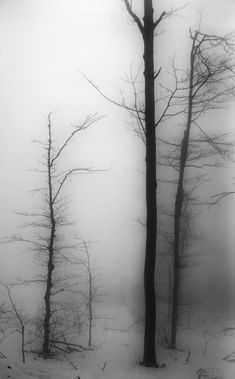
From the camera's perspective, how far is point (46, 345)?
37.8 feet

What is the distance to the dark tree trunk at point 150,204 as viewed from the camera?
8.43m

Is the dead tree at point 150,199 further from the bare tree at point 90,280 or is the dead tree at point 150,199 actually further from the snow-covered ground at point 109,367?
the bare tree at point 90,280

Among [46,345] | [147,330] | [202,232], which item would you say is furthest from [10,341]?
[202,232]

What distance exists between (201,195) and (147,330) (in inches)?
280

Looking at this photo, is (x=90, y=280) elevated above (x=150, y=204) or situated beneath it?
situated beneath

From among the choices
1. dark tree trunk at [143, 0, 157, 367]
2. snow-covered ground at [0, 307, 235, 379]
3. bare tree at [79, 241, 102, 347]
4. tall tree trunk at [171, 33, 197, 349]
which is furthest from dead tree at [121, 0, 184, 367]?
bare tree at [79, 241, 102, 347]

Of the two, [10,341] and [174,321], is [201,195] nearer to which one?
[174,321]

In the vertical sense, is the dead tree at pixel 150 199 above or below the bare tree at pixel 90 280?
above

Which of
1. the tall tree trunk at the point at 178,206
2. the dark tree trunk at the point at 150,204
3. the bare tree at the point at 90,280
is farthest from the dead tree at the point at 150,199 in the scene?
the bare tree at the point at 90,280

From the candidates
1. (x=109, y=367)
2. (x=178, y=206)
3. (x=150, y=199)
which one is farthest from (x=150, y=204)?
(x=178, y=206)

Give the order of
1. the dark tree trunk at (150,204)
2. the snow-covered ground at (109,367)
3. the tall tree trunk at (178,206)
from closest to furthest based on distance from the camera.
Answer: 1. the snow-covered ground at (109,367)
2. the dark tree trunk at (150,204)
3. the tall tree trunk at (178,206)

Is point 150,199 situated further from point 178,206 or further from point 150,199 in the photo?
point 178,206

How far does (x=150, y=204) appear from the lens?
8617mm

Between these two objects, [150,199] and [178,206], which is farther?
[178,206]
